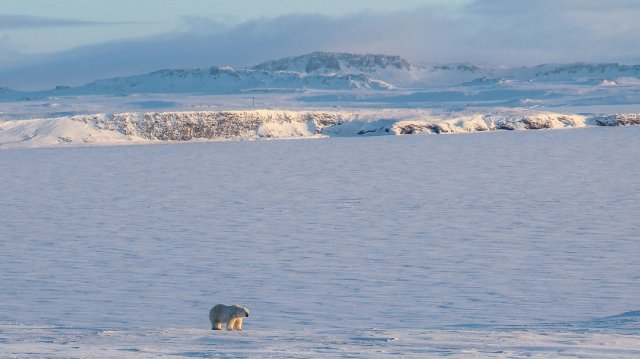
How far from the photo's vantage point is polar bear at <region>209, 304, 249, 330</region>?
779 centimetres

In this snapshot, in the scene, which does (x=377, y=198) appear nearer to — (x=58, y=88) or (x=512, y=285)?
(x=512, y=285)

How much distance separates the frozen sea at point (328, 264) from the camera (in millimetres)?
7355

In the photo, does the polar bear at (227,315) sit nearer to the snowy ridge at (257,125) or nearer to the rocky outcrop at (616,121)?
the snowy ridge at (257,125)

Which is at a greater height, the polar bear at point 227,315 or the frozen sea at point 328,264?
the polar bear at point 227,315

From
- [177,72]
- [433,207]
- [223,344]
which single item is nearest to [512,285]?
[223,344]

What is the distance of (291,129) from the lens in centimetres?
4575

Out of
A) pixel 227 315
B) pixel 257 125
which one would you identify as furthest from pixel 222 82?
pixel 227 315

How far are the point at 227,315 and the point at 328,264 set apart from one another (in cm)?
347

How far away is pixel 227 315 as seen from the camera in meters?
7.81

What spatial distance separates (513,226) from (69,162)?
1863cm

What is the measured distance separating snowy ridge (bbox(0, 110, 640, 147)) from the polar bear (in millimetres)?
32333

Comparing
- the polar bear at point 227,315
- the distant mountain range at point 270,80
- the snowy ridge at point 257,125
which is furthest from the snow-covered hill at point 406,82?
the polar bear at point 227,315

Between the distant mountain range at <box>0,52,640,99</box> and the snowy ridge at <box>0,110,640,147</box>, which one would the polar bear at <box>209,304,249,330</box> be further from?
the distant mountain range at <box>0,52,640,99</box>

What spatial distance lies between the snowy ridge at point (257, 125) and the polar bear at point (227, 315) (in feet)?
106
